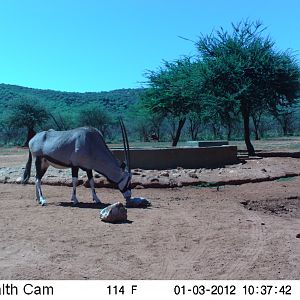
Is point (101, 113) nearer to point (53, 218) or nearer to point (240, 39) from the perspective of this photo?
point (240, 39)

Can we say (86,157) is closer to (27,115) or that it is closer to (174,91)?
(174,91)

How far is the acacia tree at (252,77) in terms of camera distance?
24625 mm

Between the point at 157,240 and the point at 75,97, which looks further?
the point at 75,97

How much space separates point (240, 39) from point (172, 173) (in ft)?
39.6

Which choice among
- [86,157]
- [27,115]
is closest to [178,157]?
[86,157]

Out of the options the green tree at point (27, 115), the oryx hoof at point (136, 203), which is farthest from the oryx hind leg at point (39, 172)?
the green tree at point (27, 115)

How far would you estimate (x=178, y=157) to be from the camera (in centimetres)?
1825

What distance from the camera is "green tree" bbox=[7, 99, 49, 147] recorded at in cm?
5753

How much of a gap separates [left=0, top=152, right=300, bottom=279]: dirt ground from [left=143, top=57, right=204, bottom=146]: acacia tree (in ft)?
46.1

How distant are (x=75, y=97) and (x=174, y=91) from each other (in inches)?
2436

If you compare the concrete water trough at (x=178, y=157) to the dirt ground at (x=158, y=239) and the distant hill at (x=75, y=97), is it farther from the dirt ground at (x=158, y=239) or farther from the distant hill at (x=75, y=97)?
the distant hill at (x=75, y=97)

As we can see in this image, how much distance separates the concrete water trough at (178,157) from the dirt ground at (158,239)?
442 centimetres

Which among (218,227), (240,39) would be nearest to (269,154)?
(240,39)

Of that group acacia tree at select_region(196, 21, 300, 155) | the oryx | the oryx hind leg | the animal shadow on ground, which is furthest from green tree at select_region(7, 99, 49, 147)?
the animal shadow on ground
